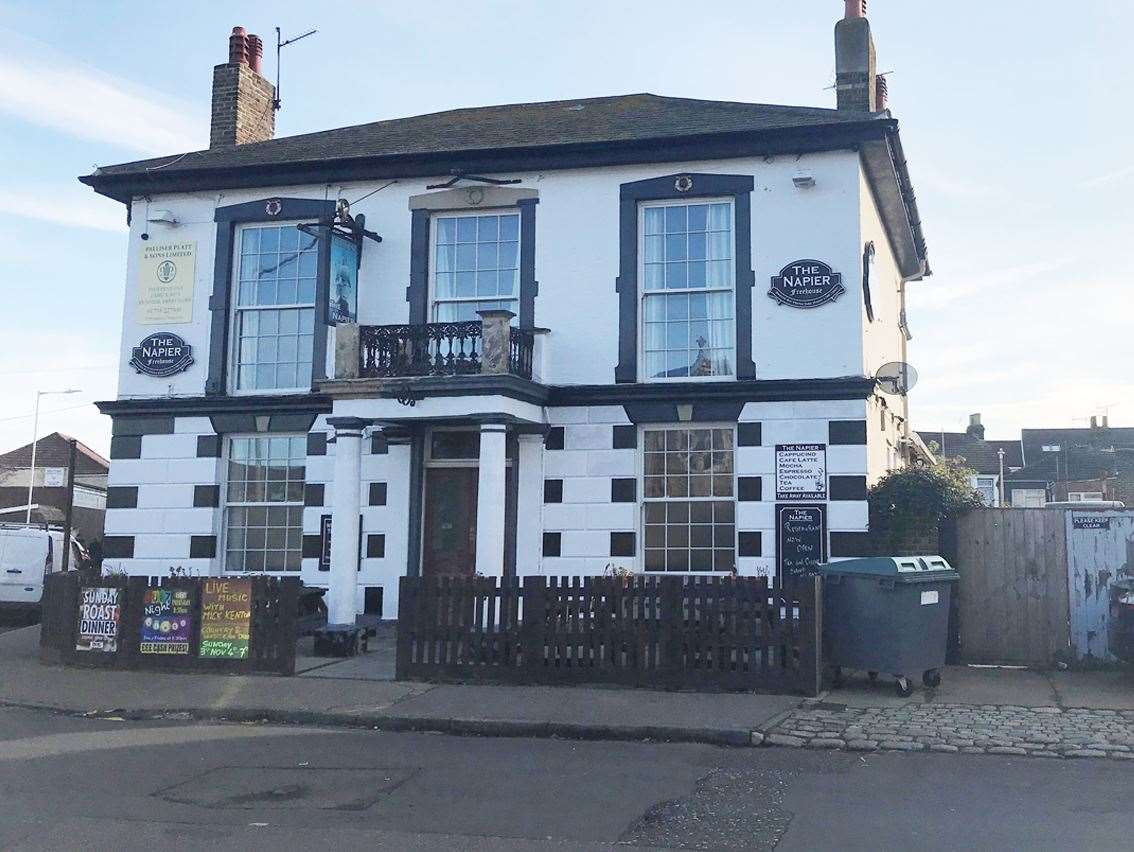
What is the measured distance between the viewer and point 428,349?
14.7 meters

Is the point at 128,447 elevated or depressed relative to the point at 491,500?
elevated

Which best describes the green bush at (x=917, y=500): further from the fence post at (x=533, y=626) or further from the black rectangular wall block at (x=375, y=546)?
the black rectangular wall block at (x=375, y=546)

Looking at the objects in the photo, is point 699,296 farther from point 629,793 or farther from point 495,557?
point 629,793

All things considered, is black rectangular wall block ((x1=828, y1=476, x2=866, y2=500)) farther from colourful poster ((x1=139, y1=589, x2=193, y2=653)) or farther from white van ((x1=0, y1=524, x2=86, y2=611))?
white van ((x1=0, y1=524, x2=86, y2=611))

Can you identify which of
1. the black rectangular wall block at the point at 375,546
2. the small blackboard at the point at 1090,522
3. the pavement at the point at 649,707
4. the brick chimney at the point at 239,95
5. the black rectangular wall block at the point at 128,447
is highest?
the brick chimney at the point at 239,95

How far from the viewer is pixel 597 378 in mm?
15430

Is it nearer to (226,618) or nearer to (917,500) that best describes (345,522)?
(226,618)

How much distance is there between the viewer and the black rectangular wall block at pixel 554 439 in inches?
608

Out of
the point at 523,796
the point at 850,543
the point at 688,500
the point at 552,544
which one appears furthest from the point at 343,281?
the point at 523,796

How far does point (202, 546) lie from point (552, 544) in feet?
18.0

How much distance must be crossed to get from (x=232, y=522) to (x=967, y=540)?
10687 millimetres

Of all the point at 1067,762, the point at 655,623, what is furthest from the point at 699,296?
the point at 1067,762

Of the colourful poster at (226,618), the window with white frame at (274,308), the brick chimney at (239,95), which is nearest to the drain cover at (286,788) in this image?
the colourful poster at (226,618)

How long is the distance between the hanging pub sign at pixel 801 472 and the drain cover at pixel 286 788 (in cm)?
786
